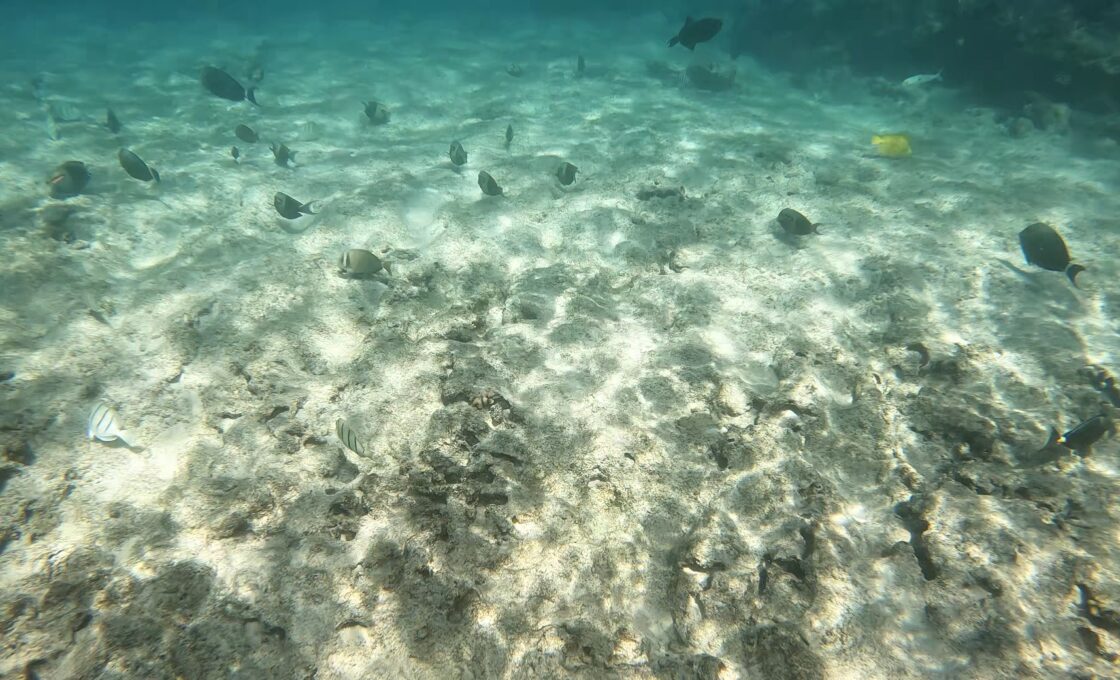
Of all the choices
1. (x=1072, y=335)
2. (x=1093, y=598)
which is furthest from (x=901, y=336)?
(x=1093, y=598)

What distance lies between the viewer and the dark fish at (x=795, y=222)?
19.8 ft

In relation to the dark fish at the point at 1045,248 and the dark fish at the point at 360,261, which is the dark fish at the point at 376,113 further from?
the dark fish at the point at 1045,248

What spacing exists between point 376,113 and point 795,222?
32.7 ft

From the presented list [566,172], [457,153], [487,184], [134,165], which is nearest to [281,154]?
[134,165]

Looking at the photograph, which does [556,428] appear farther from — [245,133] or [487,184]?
[245,133]

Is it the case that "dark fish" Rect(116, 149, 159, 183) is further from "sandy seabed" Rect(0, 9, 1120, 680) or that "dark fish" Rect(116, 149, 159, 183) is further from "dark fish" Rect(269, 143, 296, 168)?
"dark fish" Rect(269, 143, 296, 168)

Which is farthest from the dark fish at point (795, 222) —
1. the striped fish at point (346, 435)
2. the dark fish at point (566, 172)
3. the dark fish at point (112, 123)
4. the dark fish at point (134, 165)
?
the dark fish at point (112, 123)

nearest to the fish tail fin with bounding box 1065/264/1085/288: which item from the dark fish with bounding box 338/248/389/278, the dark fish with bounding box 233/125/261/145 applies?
the dark fish with bounding box 338/248/389/278

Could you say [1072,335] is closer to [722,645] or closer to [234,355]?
[722,645]

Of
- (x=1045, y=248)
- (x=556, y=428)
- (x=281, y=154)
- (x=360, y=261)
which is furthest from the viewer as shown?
(x=281, y=154)

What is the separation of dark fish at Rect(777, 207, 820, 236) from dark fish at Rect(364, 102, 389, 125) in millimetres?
9523

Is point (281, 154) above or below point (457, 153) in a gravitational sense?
below

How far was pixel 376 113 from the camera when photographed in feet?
37.6

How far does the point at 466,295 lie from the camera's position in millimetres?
5414
